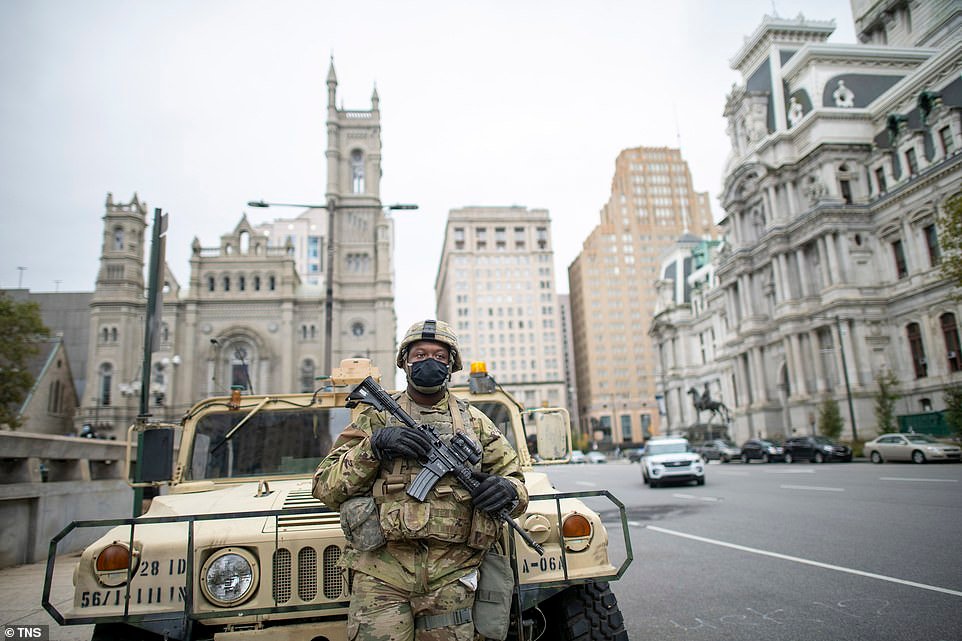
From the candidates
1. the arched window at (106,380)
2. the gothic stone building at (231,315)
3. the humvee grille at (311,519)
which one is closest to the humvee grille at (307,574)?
the humvee grille at (311,519)

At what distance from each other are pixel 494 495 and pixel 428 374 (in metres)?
0.64

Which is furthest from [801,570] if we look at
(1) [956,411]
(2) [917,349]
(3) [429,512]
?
(2) [917,349]

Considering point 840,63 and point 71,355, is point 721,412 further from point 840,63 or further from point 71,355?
point 71,355

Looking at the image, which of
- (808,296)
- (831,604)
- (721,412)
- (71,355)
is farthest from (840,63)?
(71,355)

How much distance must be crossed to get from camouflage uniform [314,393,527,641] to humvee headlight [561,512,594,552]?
2.94ft

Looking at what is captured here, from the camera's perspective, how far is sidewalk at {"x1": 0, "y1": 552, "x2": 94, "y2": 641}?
5.40 metres

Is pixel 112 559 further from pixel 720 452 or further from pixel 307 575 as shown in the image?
pixel 720 452

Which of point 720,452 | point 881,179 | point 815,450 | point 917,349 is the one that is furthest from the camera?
point 881,179

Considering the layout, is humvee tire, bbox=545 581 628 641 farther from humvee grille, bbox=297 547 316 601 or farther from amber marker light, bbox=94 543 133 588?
amber marker light, bbox=94 543 133 588

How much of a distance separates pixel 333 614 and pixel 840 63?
180 ft

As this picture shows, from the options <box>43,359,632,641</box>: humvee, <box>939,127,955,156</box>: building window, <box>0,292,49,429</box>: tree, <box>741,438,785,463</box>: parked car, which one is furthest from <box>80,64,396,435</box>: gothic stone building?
<box>43,359,632,641</box>: humvee

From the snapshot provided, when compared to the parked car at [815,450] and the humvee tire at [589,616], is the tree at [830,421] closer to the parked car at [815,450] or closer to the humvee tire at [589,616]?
the parked car at [815,450]

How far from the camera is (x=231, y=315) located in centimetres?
6556

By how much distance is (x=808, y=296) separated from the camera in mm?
43938
